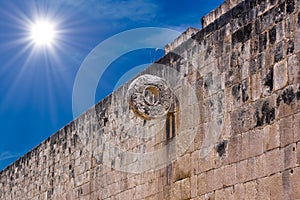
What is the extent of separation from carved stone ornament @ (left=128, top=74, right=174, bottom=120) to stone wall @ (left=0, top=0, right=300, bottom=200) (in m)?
0.01

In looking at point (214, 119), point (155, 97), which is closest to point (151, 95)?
point (155, 97)

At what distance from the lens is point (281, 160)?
20.8 feet

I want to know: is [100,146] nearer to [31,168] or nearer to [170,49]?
[170,49]

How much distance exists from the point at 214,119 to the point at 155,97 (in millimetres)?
1436

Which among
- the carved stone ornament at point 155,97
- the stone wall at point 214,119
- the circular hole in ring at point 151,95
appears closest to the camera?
the stone wall at point 214,119

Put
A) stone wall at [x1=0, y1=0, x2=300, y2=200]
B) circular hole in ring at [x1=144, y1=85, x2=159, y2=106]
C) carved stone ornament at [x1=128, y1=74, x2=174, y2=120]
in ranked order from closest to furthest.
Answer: stone wall at [x1=0, y1=0, x2=300, y2=200] < carved stone ornament at [x1=128, y1=74, x2=174, y2=120] < circular hole in ring at [x1=144, y1=85, x2=159, y2=106]

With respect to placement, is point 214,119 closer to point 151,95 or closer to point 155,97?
point 155,97

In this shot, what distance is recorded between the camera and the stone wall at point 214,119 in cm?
650

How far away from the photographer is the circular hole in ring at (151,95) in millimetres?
8703

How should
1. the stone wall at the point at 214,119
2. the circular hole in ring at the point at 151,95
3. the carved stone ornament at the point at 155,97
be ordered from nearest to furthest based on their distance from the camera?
the stone wall at the point at 214,119 → the carved stone ornament at the point at 155,97 → the circular hole in ring at the point at 151,95

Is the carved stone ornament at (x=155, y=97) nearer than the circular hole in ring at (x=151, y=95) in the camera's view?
Yes

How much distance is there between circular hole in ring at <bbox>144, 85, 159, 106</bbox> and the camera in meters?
8.70

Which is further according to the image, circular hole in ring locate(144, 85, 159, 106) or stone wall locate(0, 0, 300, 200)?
circular hole in ring locate(144, 85, 159, 106)

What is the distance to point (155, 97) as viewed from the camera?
8.80 meters
